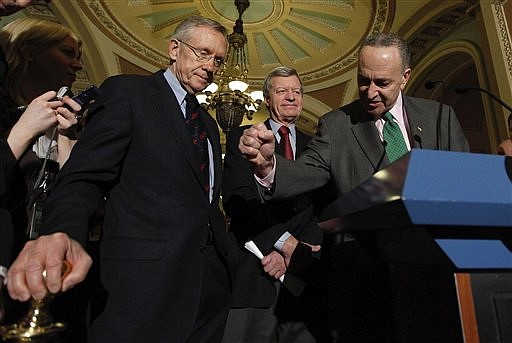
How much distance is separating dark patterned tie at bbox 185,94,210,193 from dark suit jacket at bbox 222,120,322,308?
1.12 ft

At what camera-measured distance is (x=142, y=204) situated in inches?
47.2

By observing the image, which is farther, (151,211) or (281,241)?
(281,241)

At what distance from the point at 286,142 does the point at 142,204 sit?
97 centimetres

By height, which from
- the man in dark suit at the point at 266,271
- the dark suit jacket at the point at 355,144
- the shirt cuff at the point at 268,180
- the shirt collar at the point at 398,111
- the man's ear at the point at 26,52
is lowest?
the man in dark suit at the point at 266,271

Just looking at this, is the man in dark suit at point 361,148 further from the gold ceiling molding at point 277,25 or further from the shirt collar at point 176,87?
the gold ceiling molding at point 277,25

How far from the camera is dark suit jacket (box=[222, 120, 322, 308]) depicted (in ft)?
5.46

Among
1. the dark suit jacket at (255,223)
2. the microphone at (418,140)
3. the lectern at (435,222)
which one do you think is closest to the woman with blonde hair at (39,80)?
the dark suit jacket at (255,223)

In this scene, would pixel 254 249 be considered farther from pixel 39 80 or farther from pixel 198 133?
pixel 39 80

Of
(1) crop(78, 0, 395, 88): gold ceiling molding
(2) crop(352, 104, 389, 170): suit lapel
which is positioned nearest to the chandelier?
(1) crop(78, 0, 395, 88): gold ceiling molding

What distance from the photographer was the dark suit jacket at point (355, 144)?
1363 mm

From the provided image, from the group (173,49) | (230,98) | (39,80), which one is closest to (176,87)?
(173,49)

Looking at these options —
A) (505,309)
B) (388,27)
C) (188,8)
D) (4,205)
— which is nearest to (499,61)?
(388,27)

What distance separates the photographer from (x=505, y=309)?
2.45ft

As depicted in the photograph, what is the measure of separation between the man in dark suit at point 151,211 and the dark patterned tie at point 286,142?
1.89ft
